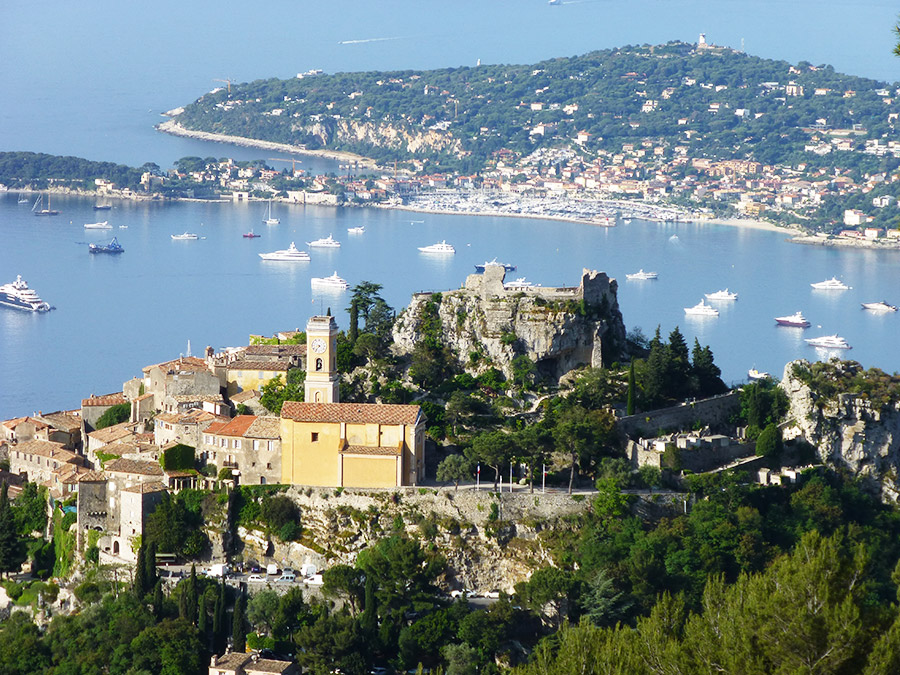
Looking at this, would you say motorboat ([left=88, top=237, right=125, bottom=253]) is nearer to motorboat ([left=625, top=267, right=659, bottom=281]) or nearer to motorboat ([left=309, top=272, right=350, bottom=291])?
motorboat ([left=309, top=272, right=350, bottom=291])

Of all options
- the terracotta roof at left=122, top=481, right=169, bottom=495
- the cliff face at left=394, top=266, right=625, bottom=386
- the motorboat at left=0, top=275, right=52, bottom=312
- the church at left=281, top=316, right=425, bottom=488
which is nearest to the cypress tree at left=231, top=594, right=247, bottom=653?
the church at left=281, top=316, right=425, bottom=488

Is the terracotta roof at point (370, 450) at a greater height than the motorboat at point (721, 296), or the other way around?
the terracotta roof at point (370, 450)

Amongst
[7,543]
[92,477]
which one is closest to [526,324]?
[92,477]

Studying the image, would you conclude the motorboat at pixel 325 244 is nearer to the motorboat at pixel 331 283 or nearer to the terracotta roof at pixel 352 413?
the motorboat at pixel 331 283

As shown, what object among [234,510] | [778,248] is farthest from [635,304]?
[234,510]

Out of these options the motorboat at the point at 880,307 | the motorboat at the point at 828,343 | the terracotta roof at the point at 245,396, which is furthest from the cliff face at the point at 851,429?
the motorboat at the point at 880,307

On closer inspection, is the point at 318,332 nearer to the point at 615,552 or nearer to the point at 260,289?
the point at 615,552

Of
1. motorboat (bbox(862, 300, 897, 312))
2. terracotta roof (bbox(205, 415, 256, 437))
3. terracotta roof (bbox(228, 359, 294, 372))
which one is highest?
terracotta roof (bbox(228, 359, 294, 372))
